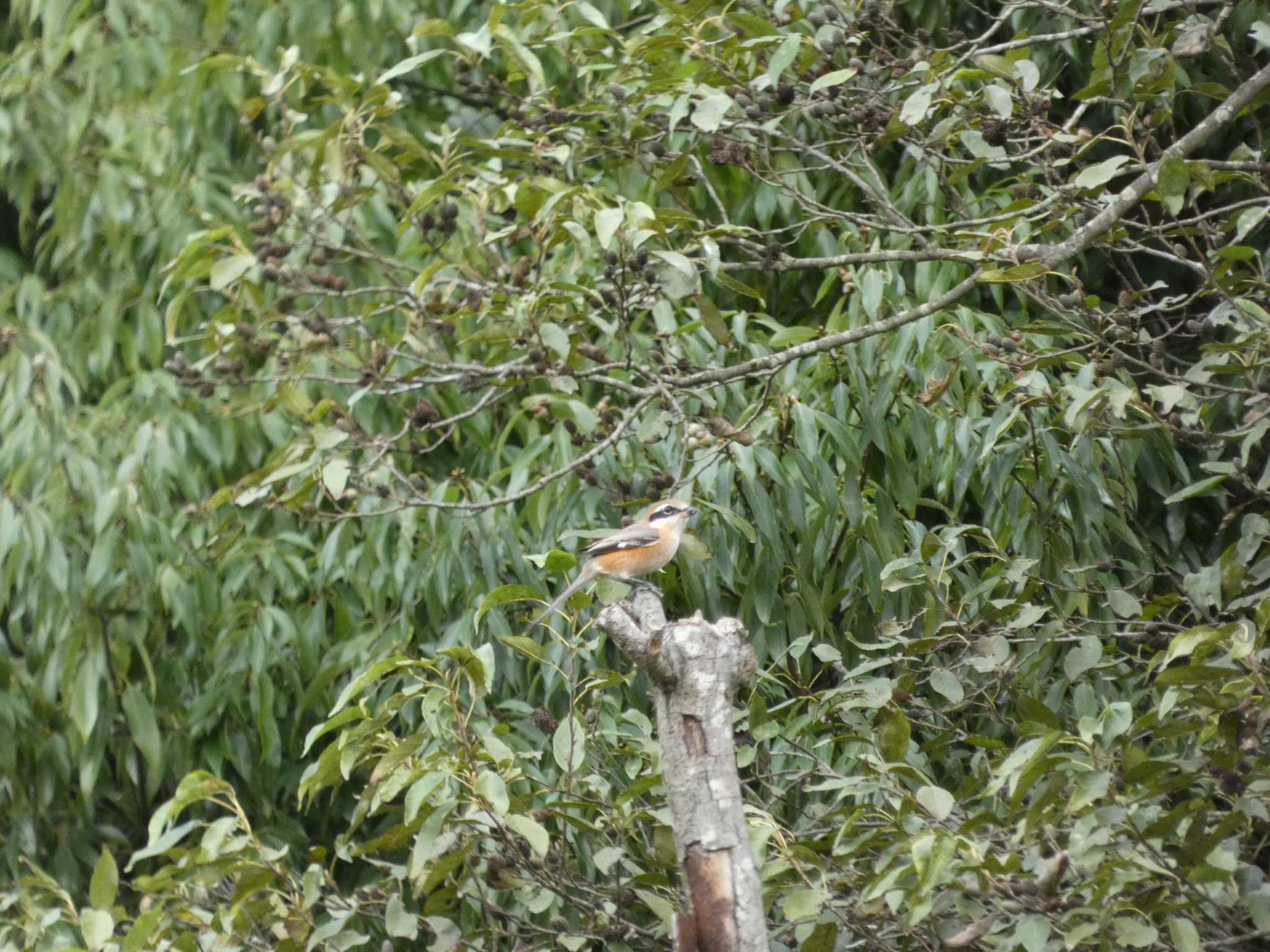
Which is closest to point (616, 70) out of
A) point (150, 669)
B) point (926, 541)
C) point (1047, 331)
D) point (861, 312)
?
point (861, 312)

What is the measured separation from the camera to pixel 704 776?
2.94 metres

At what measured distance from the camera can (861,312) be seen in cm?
476

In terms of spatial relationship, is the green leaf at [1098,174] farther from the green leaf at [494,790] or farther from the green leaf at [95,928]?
the green leaf at [95,928]

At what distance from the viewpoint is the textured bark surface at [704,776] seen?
9.45 feet

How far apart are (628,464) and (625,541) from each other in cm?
44

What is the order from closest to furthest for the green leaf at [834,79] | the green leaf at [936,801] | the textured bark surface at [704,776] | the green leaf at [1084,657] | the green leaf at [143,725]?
the textured bark surface at [704,776] → the green leaf at [936,801] → the green leaf at [1084,657] → the green leaf at [834,79] → the green leaf at [143,725]

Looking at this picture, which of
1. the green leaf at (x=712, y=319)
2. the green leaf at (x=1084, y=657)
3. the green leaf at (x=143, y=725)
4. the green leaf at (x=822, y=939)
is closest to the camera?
the green leaf at (x=822, y=939)

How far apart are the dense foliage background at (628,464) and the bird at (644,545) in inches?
4.9

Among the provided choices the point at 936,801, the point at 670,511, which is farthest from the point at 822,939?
the point at 670,511

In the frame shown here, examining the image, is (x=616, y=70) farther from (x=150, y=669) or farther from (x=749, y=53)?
(x=150, y=669)

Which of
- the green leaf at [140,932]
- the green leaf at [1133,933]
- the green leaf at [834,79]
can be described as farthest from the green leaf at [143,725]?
the green leaf at [1133,933]

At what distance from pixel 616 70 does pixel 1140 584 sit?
7.82 ft

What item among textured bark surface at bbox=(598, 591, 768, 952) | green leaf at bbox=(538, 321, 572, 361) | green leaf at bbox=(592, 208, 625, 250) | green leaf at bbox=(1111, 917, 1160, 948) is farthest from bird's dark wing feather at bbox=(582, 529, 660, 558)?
green leaf at bbox=(1111, 917, 1160, 948)

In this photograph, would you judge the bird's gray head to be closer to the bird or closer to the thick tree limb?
the bird
